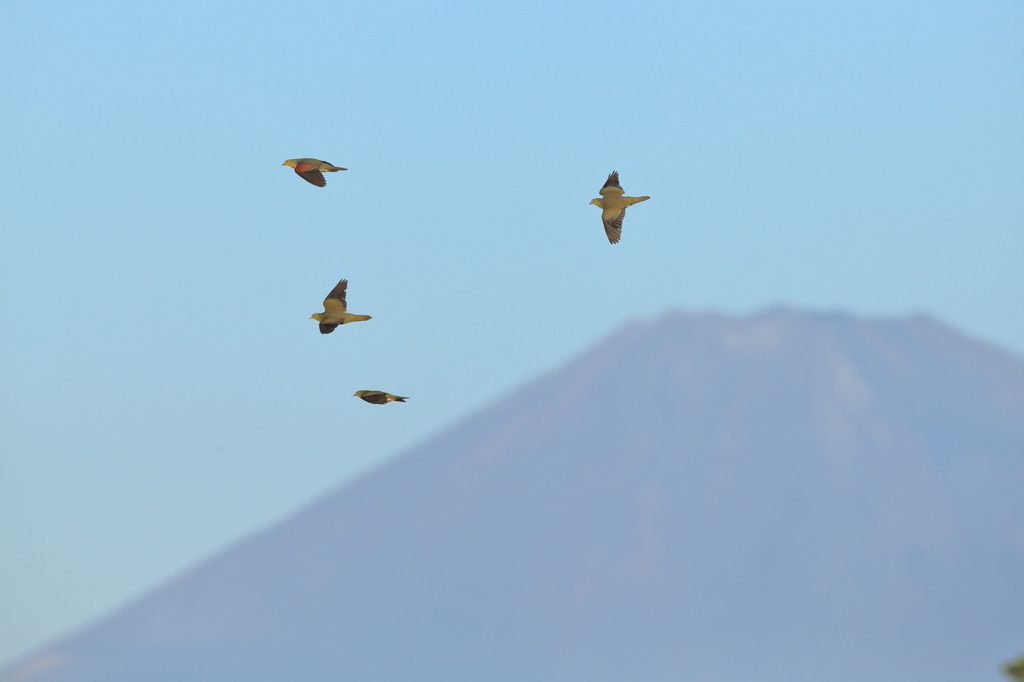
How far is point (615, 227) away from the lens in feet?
70.6

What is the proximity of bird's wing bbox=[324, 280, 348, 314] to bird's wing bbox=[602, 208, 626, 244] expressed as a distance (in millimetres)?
3585

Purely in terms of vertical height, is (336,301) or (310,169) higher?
(310,169)

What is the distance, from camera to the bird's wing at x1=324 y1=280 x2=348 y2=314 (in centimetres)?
1980

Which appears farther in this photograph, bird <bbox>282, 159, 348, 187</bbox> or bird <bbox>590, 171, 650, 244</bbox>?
bird <bbox>590, 171, 650, 244</bbox>

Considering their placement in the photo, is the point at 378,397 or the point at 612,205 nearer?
the point at 378,397

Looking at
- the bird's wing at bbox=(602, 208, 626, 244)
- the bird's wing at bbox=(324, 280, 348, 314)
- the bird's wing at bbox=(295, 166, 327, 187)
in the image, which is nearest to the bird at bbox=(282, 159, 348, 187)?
the bird's wing at bbox=(295, 166, 327, 187)

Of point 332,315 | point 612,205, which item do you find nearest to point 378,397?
point 332,315

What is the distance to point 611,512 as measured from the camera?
153m

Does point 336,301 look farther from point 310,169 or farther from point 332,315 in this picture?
point 310,169

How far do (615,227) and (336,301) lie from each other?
158 inches

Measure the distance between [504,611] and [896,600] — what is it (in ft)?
114

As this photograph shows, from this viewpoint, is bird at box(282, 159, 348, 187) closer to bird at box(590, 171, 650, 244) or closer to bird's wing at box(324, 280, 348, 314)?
bird's wing at box(324, 280, 348, 314)

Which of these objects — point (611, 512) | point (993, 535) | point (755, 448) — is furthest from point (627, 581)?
point (993, 535)

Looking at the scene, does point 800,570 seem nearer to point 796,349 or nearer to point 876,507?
point 876,507
